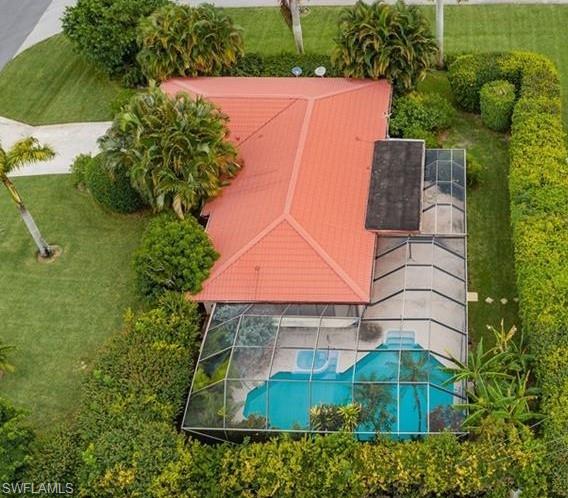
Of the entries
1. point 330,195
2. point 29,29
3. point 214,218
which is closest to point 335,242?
point 330,195

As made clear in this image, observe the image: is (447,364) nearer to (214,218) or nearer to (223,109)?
(214,218)

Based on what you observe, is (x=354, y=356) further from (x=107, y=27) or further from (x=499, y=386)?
(x=107, y=27)

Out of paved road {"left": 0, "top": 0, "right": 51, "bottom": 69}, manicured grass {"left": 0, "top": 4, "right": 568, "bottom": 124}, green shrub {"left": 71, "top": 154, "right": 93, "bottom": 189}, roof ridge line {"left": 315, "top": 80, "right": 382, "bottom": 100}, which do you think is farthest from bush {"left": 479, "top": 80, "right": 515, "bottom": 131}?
paved road {"left": 0, "top": 0, "right": 51, "bottom": 69}

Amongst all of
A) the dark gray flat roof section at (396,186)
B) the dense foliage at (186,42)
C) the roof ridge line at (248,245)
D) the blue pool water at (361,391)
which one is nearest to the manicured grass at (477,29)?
the dense foliage at (186,42)

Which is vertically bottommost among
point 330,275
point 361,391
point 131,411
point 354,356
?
point 361,391

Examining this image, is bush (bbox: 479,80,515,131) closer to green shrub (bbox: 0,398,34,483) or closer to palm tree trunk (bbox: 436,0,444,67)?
palm tree trunk (bbox: 436,0,444,67)

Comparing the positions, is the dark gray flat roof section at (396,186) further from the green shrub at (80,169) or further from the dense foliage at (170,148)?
the green shrub at (80,169)


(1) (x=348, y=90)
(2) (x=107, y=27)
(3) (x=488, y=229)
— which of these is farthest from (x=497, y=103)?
(2) (x=107, y=27)
